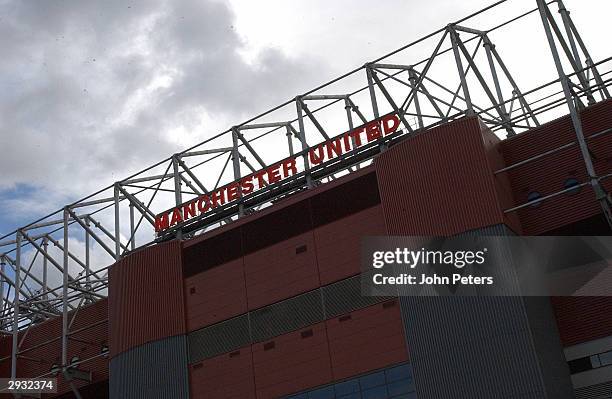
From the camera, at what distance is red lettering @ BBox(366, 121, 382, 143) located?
56.9 m

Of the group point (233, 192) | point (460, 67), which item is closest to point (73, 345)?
point (233, 192)

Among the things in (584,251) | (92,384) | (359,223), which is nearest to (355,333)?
(359,223)

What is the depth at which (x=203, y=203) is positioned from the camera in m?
62.7

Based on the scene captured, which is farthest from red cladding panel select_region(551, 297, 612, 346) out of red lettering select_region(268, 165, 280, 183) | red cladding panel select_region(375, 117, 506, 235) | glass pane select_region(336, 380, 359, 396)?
red lettering select_region(268, 165, 280, 183)

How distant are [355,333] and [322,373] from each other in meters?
3.23

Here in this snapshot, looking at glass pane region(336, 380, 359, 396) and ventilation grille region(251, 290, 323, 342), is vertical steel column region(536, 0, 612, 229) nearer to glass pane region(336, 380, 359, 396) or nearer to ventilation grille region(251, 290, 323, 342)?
glass pane region(336, 380, 359, 396)

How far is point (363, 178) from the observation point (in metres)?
52.6

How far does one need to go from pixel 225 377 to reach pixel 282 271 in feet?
25.8

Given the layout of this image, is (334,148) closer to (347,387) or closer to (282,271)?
(282,271)

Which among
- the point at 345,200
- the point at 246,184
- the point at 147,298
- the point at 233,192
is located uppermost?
the point at 246,184

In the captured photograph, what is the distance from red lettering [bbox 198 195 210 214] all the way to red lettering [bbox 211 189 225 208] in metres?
0.50

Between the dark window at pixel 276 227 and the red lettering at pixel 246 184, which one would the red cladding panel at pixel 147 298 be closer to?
the dark window at pixel 276 227

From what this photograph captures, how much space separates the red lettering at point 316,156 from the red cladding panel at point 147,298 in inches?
455

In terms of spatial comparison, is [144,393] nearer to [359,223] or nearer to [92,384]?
[92,384]
